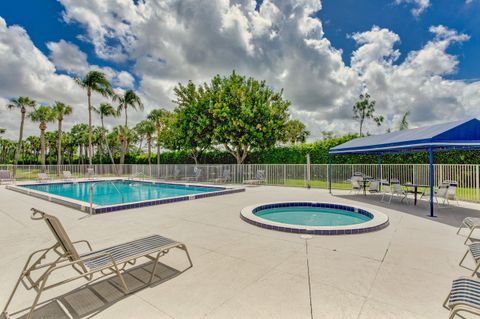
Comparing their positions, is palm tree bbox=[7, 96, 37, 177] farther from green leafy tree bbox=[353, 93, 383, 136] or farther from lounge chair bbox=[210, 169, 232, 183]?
green leafy tree bbox=[353, 93, 383, 136]

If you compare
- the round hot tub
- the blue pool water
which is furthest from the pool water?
the blue pool water

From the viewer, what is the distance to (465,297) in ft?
6.61

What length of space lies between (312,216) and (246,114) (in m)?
11.3

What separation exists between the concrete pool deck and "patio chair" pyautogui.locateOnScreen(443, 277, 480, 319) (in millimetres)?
459

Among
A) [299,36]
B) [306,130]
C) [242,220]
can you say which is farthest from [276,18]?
[306,130]

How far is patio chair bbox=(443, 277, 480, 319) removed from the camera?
1.81 metres

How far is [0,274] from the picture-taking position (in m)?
3.31

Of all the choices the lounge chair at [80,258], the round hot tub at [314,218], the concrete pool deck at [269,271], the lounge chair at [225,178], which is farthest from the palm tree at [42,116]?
the lounge chair at [80,258]

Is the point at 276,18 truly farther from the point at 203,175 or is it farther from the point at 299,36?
the point at 203,175

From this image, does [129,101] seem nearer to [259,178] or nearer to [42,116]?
[42,116]

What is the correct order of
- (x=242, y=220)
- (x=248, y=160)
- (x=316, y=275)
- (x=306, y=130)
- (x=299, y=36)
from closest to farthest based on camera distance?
(x=316, y=275), (x=242, y=220), (x=299, y=36), (x=248, y=160), (x=306, y=130)

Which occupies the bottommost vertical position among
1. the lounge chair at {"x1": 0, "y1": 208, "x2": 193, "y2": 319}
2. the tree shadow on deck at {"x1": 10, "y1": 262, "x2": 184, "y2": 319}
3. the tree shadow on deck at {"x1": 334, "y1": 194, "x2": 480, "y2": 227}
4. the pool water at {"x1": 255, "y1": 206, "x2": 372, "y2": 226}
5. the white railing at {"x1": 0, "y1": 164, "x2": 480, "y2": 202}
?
the pool water at {"x1": 255, "y1": 206, "x2": 372, "y2": 226}

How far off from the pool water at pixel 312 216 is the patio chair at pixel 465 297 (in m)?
4.87

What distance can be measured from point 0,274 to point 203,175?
1575 centimetres
